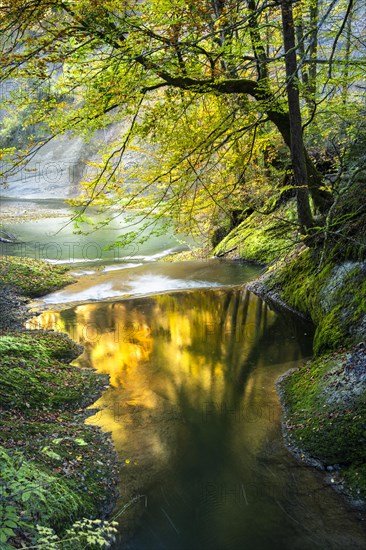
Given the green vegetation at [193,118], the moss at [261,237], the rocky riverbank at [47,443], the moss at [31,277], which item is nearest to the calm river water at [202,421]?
the rocky riverbank at [47,443]

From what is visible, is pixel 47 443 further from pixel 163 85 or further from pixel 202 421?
pixel 163 85

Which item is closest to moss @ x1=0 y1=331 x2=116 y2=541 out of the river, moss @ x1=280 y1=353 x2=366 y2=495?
the river

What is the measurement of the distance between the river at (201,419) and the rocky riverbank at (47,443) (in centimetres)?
30

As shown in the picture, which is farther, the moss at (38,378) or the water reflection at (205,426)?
the moss at (38,378)

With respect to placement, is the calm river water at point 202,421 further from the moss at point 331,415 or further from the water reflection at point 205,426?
the moss at point 331,415

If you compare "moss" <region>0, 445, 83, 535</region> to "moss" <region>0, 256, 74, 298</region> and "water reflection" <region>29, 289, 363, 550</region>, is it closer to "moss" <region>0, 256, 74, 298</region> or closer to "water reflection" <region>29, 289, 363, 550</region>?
"water reflection" <region>29, 289, 363, 550</region>

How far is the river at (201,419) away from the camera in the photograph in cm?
429

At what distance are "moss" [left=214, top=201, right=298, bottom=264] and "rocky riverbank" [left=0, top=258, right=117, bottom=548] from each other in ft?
27.3

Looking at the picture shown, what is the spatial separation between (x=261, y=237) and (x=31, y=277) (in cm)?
835

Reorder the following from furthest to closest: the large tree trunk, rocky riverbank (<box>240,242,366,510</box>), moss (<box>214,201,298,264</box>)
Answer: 1. moss (<box>214,201,298,264</box>)
2. the large tree trunk
3. rocky riverbank (<box>240,242,366,510</box>)

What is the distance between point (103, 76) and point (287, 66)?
3.37 metres

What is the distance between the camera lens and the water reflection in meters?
4.28

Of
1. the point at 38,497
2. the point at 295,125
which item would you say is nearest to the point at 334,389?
the point at 38,497

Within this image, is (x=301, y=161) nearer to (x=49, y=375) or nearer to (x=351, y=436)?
(x=351, y=436)
